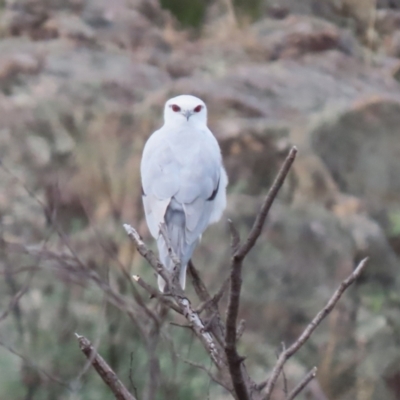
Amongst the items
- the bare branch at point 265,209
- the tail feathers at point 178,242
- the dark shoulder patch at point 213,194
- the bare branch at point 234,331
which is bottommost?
the dark shoulder patch at point 213,194

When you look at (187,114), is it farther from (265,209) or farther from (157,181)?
(265,209)

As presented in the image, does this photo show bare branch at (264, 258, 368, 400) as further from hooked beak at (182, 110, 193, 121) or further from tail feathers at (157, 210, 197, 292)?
hooked beak at (182, 110, 193, 121)

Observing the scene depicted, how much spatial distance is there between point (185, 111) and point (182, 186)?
46cm

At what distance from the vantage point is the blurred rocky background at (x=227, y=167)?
11.1 feet

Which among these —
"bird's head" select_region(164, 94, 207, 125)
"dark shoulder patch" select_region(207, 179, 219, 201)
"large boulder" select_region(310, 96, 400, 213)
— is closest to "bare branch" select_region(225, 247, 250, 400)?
"dark shoulder patch" select_region(207, 179, 219, 201)

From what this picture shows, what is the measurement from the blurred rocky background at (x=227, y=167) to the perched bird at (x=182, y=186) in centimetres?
115

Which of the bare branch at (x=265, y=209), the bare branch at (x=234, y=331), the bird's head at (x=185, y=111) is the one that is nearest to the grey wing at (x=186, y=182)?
the bird's head at (x=185, y=111)

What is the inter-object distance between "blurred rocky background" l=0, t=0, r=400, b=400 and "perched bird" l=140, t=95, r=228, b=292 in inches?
45.2

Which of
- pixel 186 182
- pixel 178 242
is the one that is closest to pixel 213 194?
pixel 186 182

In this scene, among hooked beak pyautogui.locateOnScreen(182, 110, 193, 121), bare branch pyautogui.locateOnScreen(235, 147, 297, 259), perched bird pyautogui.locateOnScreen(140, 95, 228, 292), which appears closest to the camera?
bare branch pyautogui.locateOnScreen(235, 147, 297, 259)

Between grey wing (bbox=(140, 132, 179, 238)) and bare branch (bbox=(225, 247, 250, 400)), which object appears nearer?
bare branch (bbox=(225, 247, 250, 400))

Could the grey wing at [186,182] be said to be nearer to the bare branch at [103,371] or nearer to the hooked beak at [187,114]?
the hooked beak at [187,114]

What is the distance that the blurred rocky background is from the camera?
339 centimetres

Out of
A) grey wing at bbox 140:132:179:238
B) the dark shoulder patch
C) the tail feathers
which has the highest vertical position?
grey wing at bbox 140:132:179:238
